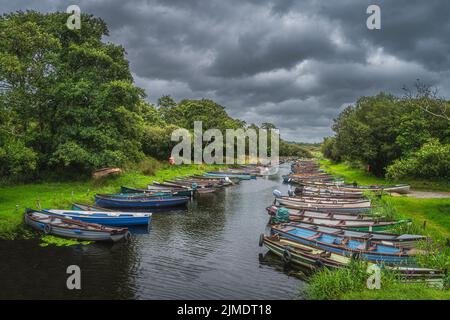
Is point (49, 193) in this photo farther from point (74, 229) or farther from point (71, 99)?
point (74, 229)

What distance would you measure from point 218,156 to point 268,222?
214 feet

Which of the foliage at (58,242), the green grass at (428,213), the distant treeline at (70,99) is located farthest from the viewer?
the distant treeline at (70,99)

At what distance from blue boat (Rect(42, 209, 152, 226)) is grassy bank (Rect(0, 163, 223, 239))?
9.14 ft

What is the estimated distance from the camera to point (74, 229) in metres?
25.5

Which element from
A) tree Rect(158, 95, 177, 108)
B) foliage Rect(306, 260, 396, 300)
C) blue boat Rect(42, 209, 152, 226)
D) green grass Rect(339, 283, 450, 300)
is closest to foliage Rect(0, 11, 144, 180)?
blue boat Rect(42, 209, 152, 226)

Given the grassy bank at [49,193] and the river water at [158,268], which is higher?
the grassy bank at [49,193]

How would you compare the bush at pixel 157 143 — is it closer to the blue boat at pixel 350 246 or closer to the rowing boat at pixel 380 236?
the rowing boat at pixel 380 236

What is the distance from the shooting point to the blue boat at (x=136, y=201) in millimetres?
38812

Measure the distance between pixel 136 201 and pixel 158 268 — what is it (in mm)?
18892

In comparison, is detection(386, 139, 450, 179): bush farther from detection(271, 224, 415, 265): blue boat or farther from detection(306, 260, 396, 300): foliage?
detection(306, 260, 396, 300): foliage

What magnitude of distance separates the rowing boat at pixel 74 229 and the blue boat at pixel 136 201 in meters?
11.2

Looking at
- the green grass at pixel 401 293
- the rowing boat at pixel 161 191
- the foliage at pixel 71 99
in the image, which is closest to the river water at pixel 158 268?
the green grass at pixel 401 293

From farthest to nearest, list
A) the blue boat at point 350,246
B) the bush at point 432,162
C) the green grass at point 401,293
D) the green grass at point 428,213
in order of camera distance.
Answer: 1. the bush at point 432,162
2. the green grass at point 428,213
3. the blue boat at point 350,246
4. the green grass at point 401,293
